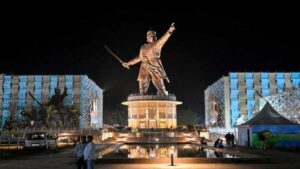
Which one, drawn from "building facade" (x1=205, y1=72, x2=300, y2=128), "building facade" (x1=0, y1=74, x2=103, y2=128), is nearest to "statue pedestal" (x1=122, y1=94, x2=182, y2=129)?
"building facade" (x1=205, y1=72, x2=300, y2=128)

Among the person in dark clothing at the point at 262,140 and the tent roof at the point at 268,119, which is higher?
the tent roof at the point at 268,119

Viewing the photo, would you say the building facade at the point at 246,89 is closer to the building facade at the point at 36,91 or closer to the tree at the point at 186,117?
the tree at the point at 186,117

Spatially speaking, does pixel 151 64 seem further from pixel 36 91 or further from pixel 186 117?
pixel 186 117

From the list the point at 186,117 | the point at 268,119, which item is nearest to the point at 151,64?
the point at 268,119

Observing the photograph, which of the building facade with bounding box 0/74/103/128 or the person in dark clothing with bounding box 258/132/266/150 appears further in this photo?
the building facade with bounding box 0/74/103/128

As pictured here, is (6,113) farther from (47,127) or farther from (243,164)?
(243,164)

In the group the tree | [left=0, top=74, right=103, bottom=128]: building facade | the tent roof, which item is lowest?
the tent roof

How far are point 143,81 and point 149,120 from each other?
5.08 meters

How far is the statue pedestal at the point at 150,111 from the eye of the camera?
44.1 m

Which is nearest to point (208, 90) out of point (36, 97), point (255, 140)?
point (36, 97)

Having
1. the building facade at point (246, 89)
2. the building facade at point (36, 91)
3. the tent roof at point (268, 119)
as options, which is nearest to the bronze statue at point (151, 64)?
the tent roof at point (268, 119)

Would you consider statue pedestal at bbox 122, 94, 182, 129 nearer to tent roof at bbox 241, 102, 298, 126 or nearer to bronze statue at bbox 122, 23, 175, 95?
bronze statue at bbox 122, 23, 175, 95

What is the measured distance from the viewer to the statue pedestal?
44.1 m

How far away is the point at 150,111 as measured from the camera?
44.2 m
